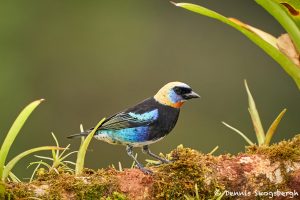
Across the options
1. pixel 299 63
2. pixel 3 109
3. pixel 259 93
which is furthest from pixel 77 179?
pixel 259 93

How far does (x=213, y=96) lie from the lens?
12430 mm

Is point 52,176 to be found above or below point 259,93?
above

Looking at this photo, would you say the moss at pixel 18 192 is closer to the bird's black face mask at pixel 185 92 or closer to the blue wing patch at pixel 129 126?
the blue wing patch at pixel 129 126

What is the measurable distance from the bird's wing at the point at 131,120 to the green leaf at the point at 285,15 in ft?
2.87

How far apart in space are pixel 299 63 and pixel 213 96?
7631 mm

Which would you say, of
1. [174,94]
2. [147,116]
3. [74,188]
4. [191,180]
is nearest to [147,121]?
[147,116]

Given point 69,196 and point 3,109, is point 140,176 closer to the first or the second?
point 69,196

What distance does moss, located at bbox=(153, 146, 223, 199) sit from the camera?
4031 mm

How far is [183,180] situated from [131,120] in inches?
26.2

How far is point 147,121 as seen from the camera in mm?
4562

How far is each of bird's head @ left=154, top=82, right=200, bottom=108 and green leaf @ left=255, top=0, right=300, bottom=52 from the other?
64 centimetres

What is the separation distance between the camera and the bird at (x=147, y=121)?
179 inches

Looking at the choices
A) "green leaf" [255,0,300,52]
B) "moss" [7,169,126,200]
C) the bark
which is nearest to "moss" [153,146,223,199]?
the bark

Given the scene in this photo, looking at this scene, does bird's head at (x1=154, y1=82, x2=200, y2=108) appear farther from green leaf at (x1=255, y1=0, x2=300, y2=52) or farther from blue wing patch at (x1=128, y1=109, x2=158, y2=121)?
green leaf at (x1=255, y1=0, x2=300, y2=52)
